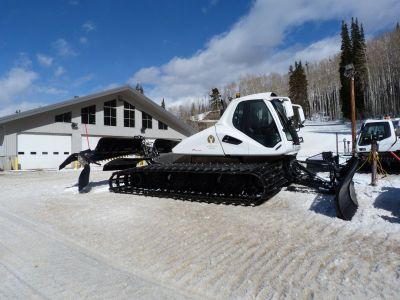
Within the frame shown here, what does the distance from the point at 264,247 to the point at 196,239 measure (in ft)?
3.21

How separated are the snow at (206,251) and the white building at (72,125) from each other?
16.5 metres

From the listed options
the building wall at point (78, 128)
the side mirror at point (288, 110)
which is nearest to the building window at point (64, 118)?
the building wall at point (78, 128)

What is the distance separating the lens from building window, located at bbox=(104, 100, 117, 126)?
26.6 meters

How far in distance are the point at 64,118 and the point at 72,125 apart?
74 cm

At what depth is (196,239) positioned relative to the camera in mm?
4527

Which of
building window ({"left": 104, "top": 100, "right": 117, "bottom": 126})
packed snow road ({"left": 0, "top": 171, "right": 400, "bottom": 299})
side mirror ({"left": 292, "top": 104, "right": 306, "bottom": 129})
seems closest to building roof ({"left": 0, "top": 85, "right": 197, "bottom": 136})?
building window ({"left": 104, "top": 100, "right": 117, "bottom": 126})

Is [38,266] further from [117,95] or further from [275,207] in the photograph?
[117,95]

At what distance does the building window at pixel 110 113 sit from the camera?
26572 mm

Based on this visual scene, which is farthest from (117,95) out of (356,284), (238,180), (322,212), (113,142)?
(356,284)

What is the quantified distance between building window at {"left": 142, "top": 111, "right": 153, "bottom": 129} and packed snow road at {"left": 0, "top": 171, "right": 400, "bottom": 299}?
23220 millimetres

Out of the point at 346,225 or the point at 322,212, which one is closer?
the point at 346,225

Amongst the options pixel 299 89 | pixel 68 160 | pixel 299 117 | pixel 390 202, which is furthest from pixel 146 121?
pixel 299 89

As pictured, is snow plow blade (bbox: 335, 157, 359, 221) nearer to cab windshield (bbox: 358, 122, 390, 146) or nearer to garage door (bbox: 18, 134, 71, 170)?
cab windshield (bbox: 358, 122, 390, 146)

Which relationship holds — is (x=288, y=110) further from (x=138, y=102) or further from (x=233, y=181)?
(x=138, y=102)
